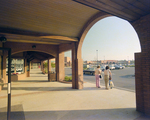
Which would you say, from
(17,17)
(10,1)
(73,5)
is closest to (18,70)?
(17,17)

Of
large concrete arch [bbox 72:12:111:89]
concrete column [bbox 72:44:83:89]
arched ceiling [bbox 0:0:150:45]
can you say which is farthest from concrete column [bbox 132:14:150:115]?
concrete column [bbox 72:44:83:89]

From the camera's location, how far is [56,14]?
5.21 m

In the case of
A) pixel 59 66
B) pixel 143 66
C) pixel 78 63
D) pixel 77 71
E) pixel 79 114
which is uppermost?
pixel 78 63

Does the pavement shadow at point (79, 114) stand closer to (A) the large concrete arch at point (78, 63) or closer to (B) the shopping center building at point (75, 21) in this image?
(B) the shopping center building at point (75, 21)

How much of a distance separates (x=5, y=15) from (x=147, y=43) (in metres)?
6.04

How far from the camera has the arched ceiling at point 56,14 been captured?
3.00m

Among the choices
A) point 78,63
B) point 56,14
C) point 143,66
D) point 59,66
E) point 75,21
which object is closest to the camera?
point 143,66

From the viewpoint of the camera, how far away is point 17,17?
5.06 meters

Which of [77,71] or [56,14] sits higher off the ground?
[56,14]

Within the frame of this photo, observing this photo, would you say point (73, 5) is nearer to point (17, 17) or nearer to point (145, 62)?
point (17, 17)

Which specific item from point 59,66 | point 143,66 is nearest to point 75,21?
point 143,66

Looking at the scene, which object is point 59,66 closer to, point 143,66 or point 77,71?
point 77,71

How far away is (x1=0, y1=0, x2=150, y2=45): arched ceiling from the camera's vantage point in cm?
300

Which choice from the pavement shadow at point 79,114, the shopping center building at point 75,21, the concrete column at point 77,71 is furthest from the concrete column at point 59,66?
the pavement shadow at point 79,114
